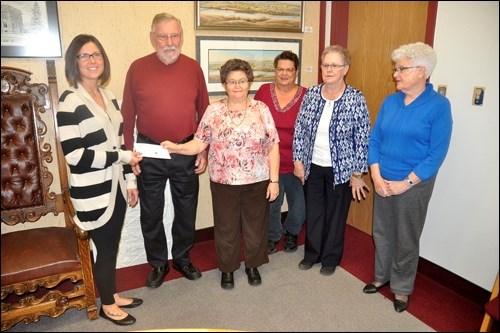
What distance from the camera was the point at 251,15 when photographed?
122 inches

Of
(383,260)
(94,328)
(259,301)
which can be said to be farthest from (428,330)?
(94,328)

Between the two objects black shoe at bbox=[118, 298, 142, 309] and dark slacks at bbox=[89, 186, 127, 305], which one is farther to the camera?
black shoe at bbox=[118, 298, 142, 309]

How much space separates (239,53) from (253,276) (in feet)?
5.71

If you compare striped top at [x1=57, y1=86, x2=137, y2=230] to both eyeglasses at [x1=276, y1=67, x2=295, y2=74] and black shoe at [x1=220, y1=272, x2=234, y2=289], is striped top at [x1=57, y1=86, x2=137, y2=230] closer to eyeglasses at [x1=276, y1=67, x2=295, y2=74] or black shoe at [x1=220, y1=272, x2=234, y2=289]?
black shoe at [x1=220, y1=272, x2=234, y2=289]

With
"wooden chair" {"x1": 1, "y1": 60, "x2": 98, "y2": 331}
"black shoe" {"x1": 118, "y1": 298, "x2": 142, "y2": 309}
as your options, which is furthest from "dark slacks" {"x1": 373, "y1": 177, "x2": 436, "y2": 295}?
"wooden chair" {"x1": 1, "y1": 60, "x2": 98, "y2": 331}

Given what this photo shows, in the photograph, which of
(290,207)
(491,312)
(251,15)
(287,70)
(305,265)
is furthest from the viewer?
(290,207)

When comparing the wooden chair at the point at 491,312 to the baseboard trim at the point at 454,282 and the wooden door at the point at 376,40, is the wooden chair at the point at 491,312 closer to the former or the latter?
the baseboard trim at the point at 454,282

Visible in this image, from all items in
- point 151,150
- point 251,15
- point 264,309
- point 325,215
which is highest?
point 251,15

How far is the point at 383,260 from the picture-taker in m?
2.54

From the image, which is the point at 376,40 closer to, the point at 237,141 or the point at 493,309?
the point at 237,141

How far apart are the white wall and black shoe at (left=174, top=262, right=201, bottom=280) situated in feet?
5.61

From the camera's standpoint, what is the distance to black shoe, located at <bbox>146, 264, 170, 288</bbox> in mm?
2628

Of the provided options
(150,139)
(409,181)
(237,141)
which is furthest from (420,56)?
(150,139)

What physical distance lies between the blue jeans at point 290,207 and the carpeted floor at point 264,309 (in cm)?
44
